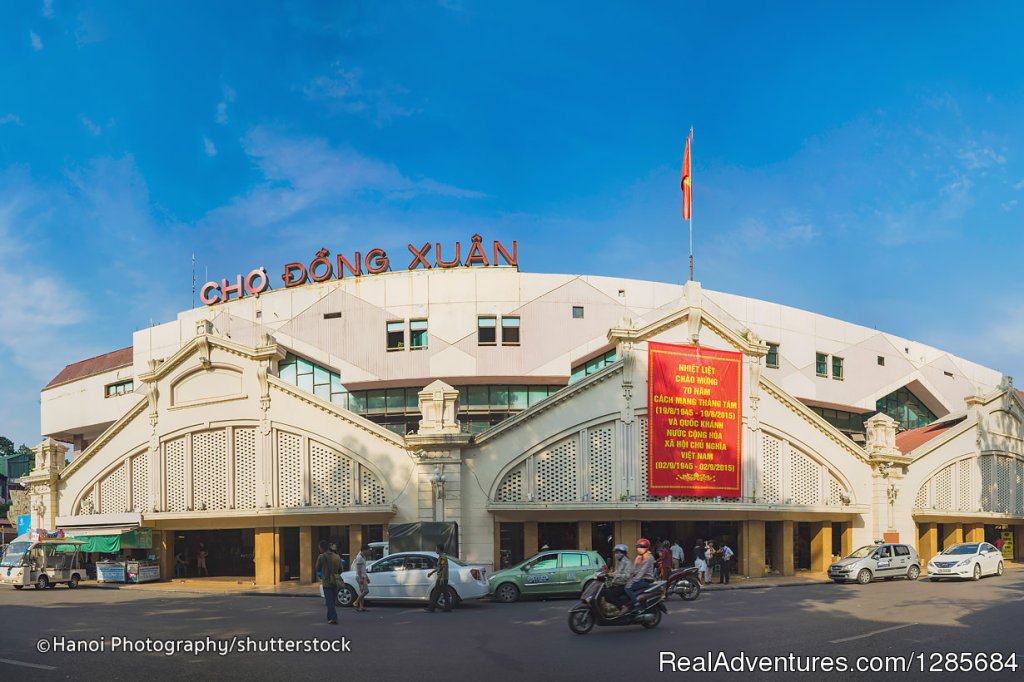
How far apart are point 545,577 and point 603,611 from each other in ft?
32.7

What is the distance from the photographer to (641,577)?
18.1 metres

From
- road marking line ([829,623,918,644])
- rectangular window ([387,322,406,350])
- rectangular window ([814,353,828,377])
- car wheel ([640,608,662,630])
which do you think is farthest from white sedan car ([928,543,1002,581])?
rectangular window ([387,322,406,350])

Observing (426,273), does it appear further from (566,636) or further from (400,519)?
(566,636)

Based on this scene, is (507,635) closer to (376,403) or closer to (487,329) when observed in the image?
(487,329)

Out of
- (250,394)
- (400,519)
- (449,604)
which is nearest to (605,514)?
(400,519)

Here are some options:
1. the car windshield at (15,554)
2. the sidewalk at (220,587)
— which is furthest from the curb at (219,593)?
the car windshield at (15,554)

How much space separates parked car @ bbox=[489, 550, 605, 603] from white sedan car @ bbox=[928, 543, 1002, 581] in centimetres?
1388

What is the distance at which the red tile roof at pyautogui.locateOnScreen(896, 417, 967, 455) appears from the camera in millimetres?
47656

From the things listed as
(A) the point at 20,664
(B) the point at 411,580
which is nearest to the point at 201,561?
(B) the point at 411,580

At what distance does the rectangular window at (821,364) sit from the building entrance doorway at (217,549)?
32.0 metres

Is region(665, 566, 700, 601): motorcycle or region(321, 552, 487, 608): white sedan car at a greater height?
region(321, 552, 487, 608): white sedan car

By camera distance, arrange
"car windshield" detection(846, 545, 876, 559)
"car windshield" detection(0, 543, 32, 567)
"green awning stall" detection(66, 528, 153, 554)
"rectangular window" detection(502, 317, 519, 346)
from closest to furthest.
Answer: "car windshield" detection(846, 545, 876, 559), "car windshield" detection(0, 543, 32, 567), "green awning stall" detection(66, 528, 153, 554), "rectangular window" detection(502, 317, 519, 346)

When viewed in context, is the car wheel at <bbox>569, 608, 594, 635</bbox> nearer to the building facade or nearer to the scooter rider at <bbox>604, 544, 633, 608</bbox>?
the scooter rider at <bbox>604, 544, 633, 608</bbox>

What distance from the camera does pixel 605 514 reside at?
115 feet
